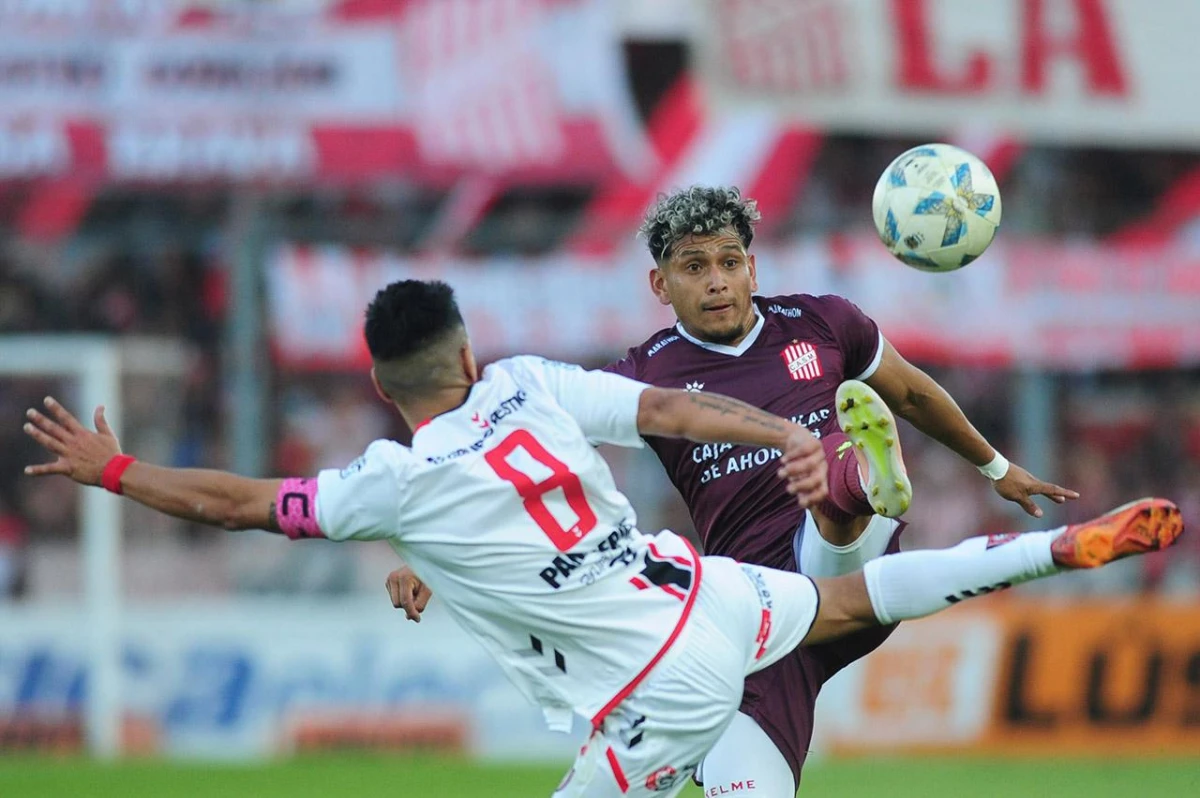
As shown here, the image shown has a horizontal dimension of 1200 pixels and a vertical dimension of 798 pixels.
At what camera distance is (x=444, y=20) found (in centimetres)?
1559

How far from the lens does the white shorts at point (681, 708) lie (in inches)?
222

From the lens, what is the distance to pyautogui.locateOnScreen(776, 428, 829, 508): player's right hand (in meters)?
5.21

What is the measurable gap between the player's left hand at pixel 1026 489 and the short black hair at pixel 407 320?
2.39m

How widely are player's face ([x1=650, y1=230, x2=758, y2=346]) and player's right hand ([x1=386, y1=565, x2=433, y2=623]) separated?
132 centimetres

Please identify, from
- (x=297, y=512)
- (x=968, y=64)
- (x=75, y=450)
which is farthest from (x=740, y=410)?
(x=968, y=64)

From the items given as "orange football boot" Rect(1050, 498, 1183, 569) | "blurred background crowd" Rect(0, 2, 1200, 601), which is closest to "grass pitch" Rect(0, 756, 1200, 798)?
"blurred background crowd" Rect(0, 2, 1200, 601)

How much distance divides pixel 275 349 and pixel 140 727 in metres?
3.20

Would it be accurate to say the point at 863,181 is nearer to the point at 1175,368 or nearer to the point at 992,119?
the point at 992,119

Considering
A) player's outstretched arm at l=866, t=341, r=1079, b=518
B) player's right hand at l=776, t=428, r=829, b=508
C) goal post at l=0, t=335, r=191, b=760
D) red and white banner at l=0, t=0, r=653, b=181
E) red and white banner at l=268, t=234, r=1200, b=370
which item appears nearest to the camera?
player's right hand at l=776, t=428, r=829, b=508

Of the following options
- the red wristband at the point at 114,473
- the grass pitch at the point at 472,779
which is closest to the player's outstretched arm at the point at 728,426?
the red wristband at the point at 114,473

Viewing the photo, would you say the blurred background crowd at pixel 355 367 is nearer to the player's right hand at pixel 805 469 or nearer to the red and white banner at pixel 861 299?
the red and white banner at pixel 861 299

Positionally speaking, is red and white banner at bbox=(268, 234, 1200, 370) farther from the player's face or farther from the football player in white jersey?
the football player in white jersey

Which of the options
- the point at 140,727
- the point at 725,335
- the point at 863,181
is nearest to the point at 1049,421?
→ the point at 863,181

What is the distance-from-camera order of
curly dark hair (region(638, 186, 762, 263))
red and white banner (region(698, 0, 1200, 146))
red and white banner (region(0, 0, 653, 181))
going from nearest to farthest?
curly dark hair (region(638, 186, 762, 263))
red and white banner (region(0, 0, 653, 181))
red and white banner (region(698, 0, 1200, 146))
